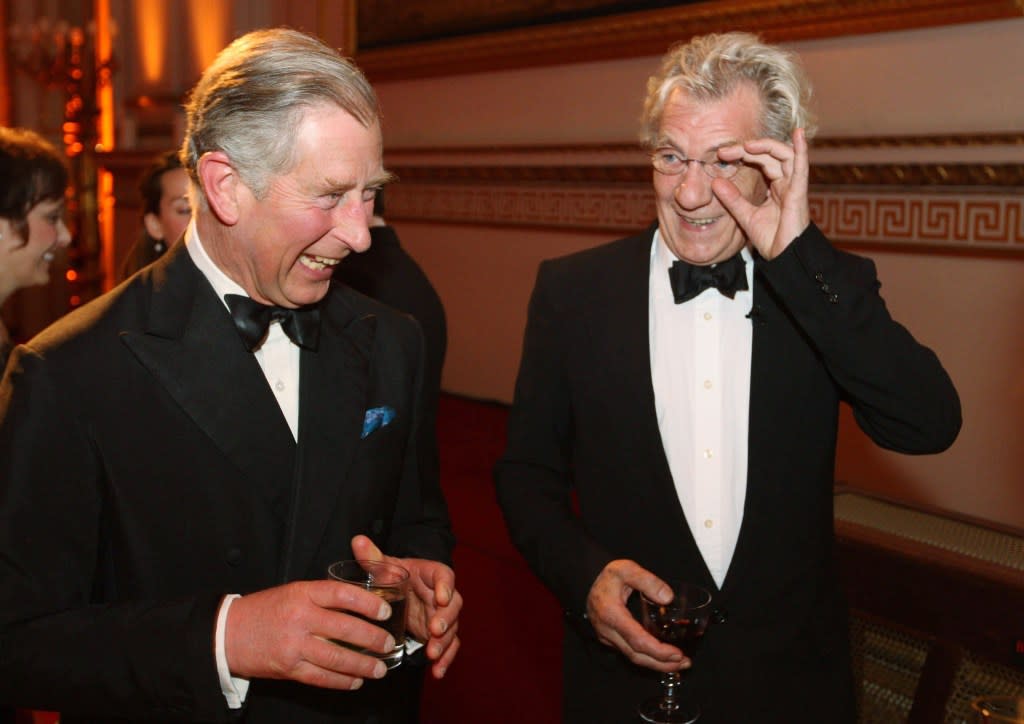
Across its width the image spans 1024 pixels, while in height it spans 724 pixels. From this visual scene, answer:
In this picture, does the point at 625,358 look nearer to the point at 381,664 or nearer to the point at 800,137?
the point at 800,137

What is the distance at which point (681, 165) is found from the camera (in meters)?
2.02

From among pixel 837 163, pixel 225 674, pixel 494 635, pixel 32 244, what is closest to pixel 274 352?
pixel 225 674

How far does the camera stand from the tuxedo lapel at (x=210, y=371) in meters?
1.67

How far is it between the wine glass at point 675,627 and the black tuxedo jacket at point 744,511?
15 cm

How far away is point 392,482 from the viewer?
1922 mm

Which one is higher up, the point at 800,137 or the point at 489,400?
the point at 800,137

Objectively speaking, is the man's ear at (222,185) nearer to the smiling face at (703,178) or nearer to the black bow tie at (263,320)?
the black bow tie at (263,320)

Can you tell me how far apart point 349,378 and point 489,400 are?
520cm

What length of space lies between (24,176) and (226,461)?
1.77 meters

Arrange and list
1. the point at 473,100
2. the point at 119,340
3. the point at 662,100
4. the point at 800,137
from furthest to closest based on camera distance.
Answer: the point at 473,100
the point at 662,100
the point at 800,137
the point at 119,340

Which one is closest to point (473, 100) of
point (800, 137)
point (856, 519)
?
point (856, 519)

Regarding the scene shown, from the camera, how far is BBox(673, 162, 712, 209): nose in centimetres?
198

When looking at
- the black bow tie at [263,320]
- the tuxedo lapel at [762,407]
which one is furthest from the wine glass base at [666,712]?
the black bow tie at [263,320]

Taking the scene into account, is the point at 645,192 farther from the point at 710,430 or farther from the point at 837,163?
the point at 710,430
